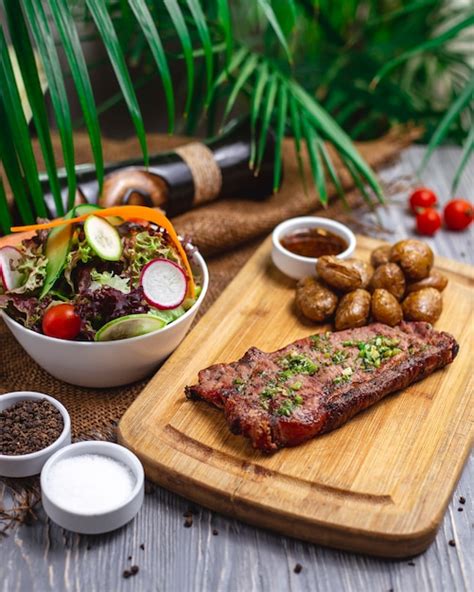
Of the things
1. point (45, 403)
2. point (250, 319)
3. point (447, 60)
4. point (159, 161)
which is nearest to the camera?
point (45, 403)

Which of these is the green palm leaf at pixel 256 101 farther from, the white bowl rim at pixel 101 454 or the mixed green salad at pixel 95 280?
the white bowl rim at pixel 101 454

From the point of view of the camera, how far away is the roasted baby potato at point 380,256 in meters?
4.39

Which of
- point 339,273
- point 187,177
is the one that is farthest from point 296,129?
point 339,273

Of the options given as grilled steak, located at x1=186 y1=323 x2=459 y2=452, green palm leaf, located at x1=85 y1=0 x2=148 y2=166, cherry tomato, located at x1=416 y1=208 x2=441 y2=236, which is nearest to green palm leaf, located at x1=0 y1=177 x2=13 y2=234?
green palm leaf, located at x1=85 y1=0 x2=148 y2=166

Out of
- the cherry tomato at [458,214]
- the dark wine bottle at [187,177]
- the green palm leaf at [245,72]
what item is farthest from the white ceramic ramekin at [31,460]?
the cherry tomato at [458,214]

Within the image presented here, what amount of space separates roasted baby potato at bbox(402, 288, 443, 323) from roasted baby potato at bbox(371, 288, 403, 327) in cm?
8

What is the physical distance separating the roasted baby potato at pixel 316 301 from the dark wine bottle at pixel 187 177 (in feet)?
4.04

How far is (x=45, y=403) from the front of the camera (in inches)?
132

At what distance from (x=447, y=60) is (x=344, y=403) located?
4119mm

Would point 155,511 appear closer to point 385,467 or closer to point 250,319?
point 385,467

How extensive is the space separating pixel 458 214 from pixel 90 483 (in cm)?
331

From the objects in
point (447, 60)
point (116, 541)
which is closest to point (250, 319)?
point (116, 541)

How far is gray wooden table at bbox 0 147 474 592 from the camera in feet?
9.34

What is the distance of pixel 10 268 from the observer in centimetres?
363
